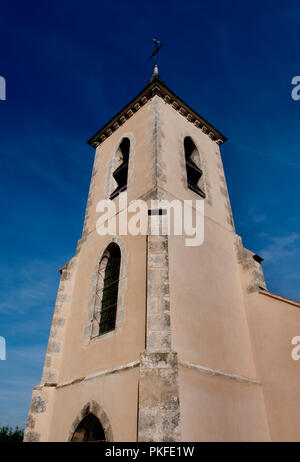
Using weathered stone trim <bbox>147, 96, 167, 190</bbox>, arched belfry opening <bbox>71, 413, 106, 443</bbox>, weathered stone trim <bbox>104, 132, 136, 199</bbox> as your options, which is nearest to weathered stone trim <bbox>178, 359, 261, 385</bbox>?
arched belfry opening <bbox>71, 413, 106, 443</bbox>

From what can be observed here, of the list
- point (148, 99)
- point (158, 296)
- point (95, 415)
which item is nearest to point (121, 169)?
point (148, 99)

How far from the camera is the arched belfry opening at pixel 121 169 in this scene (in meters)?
9.22

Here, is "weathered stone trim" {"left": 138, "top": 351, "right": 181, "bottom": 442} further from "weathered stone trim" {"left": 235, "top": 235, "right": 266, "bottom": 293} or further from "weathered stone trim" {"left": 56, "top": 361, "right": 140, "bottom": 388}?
"weathered stone trim" {"left": 235, "top": 235, "right": 266, "bottom": 293}

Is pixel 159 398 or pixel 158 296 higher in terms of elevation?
pixel 158 296

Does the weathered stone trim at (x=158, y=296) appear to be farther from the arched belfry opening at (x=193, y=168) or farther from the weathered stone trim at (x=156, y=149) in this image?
the arched belfry opening at (x=193, y=168)

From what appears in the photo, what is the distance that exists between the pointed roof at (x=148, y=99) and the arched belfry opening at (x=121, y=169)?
1050 mm

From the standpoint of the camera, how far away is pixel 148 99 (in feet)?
34.7

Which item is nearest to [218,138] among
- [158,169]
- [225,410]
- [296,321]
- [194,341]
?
[158,169]

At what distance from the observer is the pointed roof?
10453 mm

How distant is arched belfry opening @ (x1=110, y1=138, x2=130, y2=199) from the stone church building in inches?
7.3

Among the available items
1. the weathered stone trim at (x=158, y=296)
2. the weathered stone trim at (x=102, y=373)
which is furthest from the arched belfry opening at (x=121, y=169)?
the weathered stone trim at (x=102, y=373)

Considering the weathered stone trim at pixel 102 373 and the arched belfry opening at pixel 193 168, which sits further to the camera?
the arched belfry opening at pixel 193 168

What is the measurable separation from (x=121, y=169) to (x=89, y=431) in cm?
675

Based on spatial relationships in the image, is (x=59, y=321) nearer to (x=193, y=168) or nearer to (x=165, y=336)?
(x=165, y=336)
